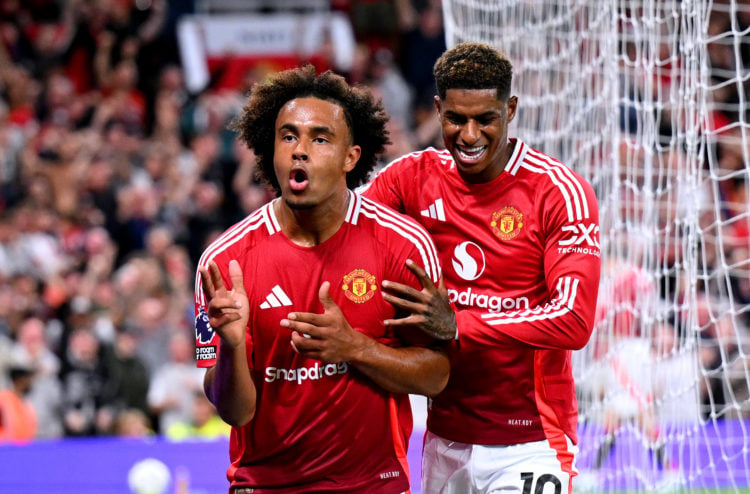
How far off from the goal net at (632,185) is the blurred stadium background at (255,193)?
3cm

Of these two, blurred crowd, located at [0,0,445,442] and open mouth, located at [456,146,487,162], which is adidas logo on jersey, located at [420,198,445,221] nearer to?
open mouth, located at [456,146,487,162]

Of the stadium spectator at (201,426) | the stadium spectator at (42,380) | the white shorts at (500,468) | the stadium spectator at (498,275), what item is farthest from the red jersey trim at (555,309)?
the stadium spectator at (42,380)

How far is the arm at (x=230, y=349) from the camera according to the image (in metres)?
3.72

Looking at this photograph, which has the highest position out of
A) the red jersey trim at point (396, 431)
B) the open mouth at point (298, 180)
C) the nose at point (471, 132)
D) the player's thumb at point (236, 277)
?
the nose at point (471, 132)

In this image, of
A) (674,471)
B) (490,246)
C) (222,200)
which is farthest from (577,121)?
(222,200)

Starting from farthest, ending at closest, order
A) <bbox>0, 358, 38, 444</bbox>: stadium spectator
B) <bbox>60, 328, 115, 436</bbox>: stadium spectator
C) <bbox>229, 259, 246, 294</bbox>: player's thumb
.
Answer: <bbox>60, 328, 115, 436</bbox>: stadium spectator → <bbox>0, 358, 38, 444</bbox>: stadium spectator → <bbox>229, 259, 246, 294</bbox>: player's thumb

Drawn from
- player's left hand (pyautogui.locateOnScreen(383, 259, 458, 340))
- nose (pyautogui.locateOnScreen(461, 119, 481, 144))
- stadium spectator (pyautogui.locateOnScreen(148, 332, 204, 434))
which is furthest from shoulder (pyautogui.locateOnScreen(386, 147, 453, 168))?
stadium spectator (pyautogui.locateOnScreen(148, 332, 204, 434))

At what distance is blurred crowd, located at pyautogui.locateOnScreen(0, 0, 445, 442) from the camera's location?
Answer: 10.4 metres

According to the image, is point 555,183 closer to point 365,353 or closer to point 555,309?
point 555,309

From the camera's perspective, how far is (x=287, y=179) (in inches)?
159

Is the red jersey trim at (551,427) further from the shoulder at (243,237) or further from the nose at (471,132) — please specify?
the shoulder at (243,237)

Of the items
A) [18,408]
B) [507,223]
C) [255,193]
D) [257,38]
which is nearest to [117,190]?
[255,193]

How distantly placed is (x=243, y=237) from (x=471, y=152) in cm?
92

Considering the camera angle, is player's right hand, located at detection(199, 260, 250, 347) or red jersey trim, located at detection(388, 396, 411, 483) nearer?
player's right hand, located at detection(199, 260, 250, 347)
